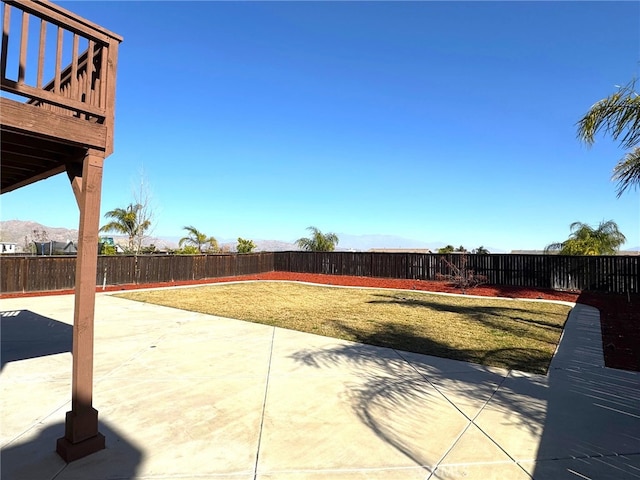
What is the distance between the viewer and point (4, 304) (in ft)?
35.1

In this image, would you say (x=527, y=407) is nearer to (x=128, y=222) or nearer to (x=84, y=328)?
(x=84, y=328)

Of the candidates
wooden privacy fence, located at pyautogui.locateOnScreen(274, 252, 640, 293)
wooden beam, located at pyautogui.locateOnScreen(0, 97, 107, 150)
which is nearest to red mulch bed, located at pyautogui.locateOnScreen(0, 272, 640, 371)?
wooden privacy fence, located at pyautogui.locateOnScreen(274, 252, 640, 293)

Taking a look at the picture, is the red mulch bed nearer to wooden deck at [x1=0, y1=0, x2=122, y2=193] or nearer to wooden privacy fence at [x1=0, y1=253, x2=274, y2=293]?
wooden privacy fence at [x1=0, y1=253, x2=274, y2=293]

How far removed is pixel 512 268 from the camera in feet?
53.0

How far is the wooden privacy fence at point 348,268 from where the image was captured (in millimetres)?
13445

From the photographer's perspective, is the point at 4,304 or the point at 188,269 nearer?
the point at 4,304

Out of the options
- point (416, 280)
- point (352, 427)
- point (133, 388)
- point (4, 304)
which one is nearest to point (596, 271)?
point (416, 280)

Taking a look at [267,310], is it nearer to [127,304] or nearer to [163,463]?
[127,304]

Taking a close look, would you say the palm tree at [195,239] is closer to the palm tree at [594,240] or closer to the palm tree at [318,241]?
the palm tree at [318,241]

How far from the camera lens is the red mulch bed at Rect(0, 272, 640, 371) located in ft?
19.9

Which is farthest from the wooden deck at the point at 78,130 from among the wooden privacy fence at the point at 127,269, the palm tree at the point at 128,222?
the palm tree at the point at 128,222

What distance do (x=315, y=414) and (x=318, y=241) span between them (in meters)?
24.9

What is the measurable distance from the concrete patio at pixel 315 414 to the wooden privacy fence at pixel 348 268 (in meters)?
9.10

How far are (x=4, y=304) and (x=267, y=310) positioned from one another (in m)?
7.94
